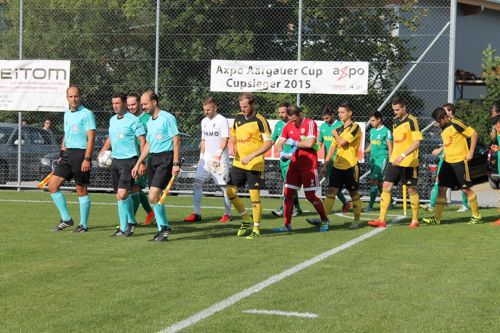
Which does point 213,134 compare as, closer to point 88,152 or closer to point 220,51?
point 88,152

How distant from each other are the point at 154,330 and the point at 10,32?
56.8 feet

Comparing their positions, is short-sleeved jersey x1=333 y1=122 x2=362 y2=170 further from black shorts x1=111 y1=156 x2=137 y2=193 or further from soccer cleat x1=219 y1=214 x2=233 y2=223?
black shorts x1=111 y1=156 x2=137 y2=193

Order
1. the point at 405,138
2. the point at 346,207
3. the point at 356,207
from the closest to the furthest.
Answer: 1. the point at 405,138
2. the point at 356,207
3. the point at 346,207

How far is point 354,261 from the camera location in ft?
30.8

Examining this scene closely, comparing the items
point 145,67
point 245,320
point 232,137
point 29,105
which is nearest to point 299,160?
point 232,137

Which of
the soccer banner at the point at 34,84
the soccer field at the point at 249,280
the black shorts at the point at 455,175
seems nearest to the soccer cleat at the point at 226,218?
the soccer field at the point at 249,280

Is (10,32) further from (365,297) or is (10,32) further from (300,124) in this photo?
(365,297)

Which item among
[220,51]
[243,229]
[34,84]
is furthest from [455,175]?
[34,84]

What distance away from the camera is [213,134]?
13883mm

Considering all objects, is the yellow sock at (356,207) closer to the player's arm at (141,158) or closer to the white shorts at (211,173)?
the white shorts at (211,173)

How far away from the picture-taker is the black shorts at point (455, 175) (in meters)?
13.5

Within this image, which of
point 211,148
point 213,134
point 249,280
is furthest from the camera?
point 211,148

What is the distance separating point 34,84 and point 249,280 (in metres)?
13.1

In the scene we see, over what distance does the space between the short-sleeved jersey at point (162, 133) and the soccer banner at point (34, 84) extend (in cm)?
904
